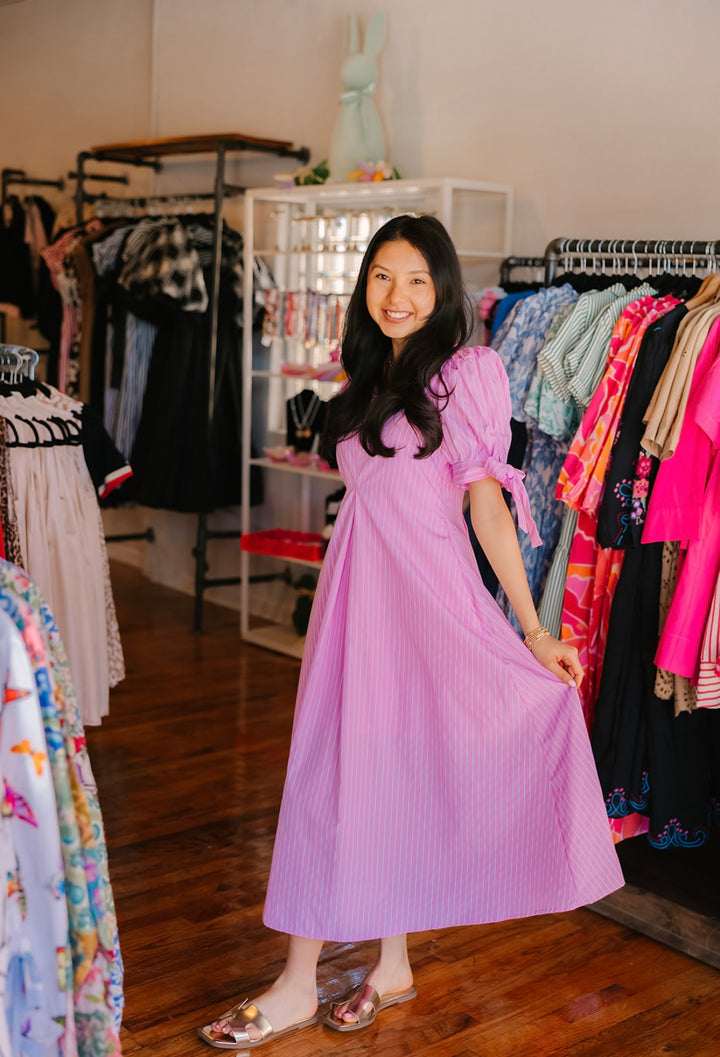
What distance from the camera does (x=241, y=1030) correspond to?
2.28 meters

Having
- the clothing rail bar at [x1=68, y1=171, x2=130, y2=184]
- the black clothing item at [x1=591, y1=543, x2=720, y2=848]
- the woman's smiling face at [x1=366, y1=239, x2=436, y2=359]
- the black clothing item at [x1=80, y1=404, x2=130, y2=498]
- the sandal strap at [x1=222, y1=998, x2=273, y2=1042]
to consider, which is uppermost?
the clothing rail bar at [x1=68, y1=171, x2=130, y2=184]

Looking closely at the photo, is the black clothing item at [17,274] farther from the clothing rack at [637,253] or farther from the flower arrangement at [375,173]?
the clothing rack at [637,253]

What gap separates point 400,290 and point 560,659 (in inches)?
29.5

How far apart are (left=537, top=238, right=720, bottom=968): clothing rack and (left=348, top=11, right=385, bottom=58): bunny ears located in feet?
5.88

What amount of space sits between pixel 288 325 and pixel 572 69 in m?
1.51

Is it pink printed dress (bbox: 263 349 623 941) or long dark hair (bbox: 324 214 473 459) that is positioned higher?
long dark hair (bbox: 324 214 473 459)

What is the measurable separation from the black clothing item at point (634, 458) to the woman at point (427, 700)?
0.52 metres

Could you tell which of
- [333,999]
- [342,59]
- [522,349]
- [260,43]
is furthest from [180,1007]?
[260,43]

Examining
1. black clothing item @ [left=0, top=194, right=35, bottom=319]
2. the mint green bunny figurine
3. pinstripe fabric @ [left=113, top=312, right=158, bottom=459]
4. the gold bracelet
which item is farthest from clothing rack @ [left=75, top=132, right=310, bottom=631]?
the gold bracelet

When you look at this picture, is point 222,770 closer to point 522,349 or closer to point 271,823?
point 271,823

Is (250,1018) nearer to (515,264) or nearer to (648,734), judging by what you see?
(648,734)

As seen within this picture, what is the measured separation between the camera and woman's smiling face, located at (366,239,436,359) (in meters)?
2.23

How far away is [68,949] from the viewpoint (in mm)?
1536

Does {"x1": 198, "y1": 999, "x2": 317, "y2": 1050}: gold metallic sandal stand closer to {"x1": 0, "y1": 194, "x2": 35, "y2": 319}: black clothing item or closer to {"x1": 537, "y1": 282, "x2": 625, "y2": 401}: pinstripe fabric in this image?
{"x1": 537, "y1": 282, "x2": 625, "y2": 401}: pinstripe fabric
